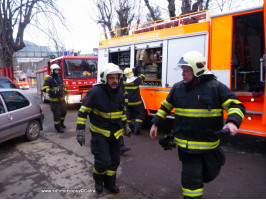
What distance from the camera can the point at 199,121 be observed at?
221cm

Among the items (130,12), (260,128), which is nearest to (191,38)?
(260,128)

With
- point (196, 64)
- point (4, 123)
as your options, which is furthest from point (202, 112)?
point (4, 123)

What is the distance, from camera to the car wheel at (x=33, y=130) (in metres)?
5.65

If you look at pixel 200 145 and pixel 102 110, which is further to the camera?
pixel 102 110

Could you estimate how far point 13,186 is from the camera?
3.45 m

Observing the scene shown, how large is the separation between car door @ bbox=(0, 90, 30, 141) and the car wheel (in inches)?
6.4

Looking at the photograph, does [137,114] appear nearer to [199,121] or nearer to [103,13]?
[199,121]

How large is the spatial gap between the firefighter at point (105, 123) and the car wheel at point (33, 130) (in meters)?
3.18

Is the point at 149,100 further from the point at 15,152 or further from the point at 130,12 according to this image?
the point at 130,12

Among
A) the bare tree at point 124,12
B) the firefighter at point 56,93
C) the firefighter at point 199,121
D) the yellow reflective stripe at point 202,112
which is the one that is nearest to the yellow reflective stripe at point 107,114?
the firefighter at point 199,121

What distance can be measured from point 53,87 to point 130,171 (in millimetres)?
3699

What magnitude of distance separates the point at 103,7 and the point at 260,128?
16.7 m

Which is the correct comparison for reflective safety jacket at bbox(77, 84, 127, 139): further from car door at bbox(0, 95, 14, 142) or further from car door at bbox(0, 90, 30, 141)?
car door at bbox(0, 90, 30, 141)

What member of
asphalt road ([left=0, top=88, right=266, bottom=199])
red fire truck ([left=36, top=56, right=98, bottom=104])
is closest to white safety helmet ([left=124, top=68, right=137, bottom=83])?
asphalt road ([left=0, top=88, right=266, bottom=199])
